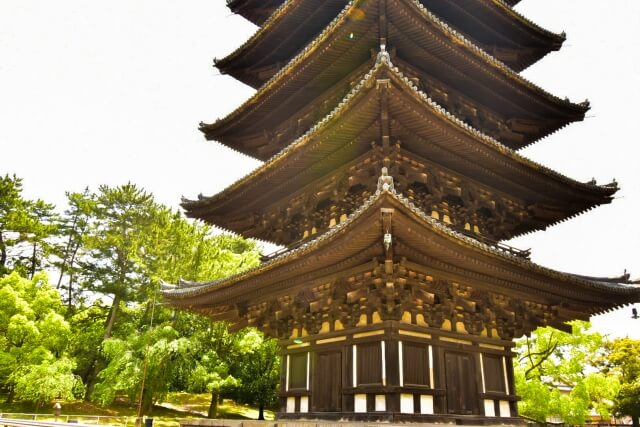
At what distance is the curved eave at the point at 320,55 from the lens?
10789 millimetres

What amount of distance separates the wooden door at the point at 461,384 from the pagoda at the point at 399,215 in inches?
1.5

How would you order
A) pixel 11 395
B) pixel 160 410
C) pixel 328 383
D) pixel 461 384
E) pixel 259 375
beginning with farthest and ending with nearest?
1. pixel 11 395
2. pixel 160 410
3. pixel 259 375
4. pixel 328 383
5. pixel 461 384

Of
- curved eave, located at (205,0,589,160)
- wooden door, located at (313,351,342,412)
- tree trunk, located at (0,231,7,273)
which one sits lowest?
wooden door, located at (313,351,342,412)

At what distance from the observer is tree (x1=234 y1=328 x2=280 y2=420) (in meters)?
27.8

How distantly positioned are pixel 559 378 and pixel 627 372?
64.0 ft

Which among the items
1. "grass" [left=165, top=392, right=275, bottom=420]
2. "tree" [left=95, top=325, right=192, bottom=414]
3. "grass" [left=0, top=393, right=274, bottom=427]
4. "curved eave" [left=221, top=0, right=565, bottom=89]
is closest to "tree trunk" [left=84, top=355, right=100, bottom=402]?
"grass" [left=0, top=393, right=274, bottom=427]

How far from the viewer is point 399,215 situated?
7129mm

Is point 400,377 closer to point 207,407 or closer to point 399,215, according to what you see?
point 399,215

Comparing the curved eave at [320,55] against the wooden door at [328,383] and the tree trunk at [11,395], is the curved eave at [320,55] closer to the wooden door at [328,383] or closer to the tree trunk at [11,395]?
the wooden door at [328,383]

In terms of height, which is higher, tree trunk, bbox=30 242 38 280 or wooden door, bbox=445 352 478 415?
tree trunk, bbox=30 242 38 280

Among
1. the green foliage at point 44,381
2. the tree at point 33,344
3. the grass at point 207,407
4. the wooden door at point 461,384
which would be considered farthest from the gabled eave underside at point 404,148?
the grass at point 207,407

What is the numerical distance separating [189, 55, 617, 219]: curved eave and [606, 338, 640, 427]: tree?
33.9m

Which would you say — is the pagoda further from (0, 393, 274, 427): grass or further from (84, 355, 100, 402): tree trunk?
(84, 355, 100, 402): tree trunk

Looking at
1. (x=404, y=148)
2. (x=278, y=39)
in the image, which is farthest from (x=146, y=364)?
(x=404, y=148)
